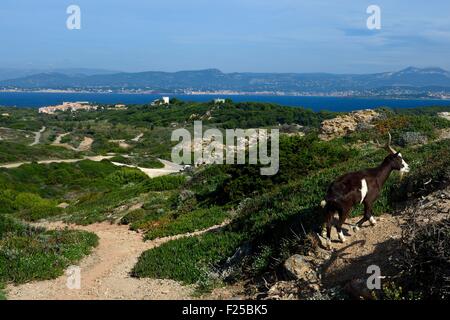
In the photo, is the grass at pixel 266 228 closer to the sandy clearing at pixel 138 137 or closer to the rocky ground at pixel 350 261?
the rocky ground at pixel 350 261

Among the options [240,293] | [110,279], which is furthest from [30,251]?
[240,293]

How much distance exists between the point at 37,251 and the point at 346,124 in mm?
20667

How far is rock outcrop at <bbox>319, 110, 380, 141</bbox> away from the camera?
29.2 m

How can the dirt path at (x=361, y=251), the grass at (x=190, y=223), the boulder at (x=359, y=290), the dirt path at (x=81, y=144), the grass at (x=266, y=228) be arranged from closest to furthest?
1. the boulder at (x=359, y=290)
2. the dirt path at (x=361, y=251)
3. the grass at (x=266, y=228)
4. the grass at (x=190, y=223)
5. the dirt path at (x=81, y=144)

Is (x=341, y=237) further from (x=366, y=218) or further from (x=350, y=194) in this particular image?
(x=350, y=194)

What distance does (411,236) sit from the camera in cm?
786

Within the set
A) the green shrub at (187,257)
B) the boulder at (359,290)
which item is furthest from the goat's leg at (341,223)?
the green shrub at (187,257)

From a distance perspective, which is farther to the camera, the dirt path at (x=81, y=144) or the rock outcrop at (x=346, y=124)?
the dirt path at (x=81, y=144)

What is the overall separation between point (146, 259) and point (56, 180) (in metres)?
39.2

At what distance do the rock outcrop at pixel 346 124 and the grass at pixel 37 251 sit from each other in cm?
1700

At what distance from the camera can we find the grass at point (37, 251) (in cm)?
1247

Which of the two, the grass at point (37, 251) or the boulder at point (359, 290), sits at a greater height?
the boulder at point (359, 290)

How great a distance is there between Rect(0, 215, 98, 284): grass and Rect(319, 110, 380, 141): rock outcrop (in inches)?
669

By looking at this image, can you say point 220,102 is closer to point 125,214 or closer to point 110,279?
point 125,214
